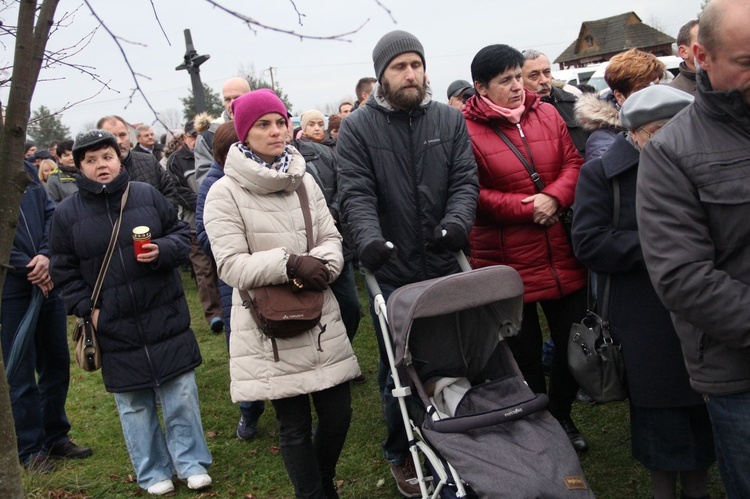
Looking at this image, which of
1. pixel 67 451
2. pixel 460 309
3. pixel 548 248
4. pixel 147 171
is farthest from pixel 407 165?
pixel 147 171

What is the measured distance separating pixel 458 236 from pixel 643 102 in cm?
109

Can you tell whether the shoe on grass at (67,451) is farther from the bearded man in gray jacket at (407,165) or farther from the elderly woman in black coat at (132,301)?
the bearded man in gray jacket at (407,165)

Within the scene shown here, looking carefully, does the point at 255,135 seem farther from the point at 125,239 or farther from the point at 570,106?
the point at 570,106

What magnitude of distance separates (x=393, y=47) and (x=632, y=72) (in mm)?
1337

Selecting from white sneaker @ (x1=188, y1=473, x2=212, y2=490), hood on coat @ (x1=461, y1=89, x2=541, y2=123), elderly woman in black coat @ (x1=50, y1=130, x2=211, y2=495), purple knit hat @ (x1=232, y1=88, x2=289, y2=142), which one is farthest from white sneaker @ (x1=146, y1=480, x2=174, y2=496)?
hood on coat @ (x1=461, y1=89, x2=541, y2=123)

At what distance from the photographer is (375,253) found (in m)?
3.78

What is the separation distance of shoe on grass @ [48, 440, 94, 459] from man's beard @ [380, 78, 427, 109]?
→ 3462 mm

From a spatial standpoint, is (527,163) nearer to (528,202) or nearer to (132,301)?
(528,202)

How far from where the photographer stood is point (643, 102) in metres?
3.36

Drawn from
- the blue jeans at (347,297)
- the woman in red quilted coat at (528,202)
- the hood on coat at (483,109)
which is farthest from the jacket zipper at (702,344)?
the blue jeans at (347,297)

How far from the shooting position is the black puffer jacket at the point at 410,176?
4.16 metres

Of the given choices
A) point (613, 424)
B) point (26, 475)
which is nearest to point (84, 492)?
point (26, 475)

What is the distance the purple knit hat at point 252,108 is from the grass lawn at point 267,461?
2.18m

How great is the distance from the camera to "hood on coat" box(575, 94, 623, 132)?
13.7ft
